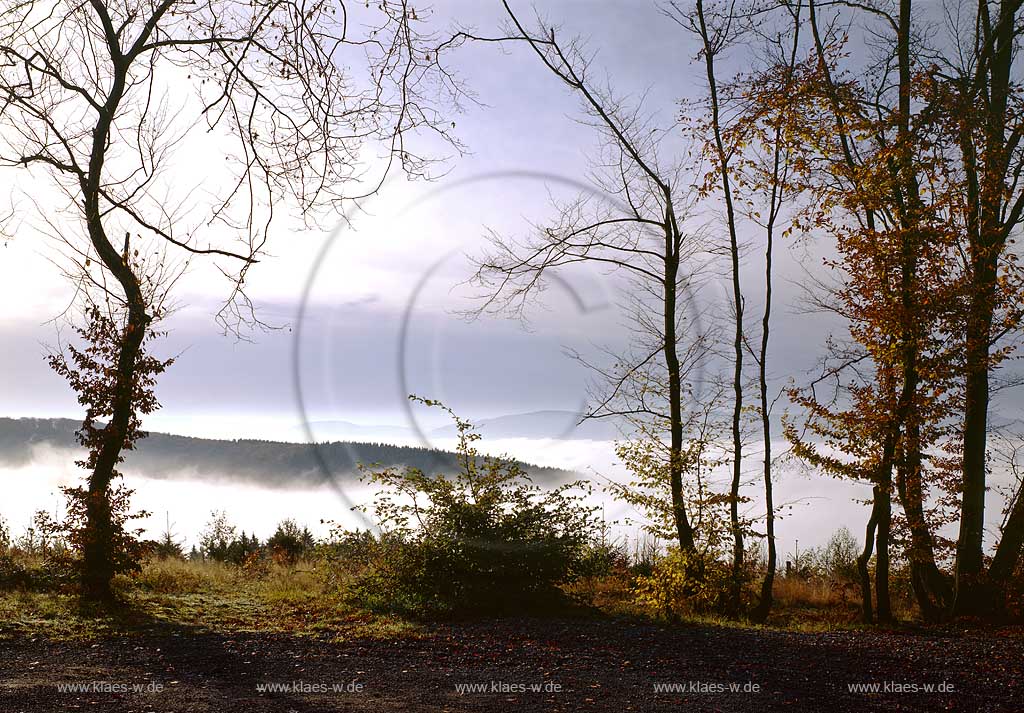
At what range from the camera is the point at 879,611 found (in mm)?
13062

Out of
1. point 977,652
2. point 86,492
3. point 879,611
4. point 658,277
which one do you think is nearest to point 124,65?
point 86,492

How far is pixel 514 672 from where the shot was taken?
24.7 feet

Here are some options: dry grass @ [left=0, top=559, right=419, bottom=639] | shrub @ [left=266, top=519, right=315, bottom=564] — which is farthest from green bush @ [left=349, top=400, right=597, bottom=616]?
shrub @ [left=266, top=519, right=315, bottom=564]

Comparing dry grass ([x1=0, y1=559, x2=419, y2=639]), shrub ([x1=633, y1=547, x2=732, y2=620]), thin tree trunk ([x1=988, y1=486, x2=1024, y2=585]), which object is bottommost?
dry grass ([x1=0, y1=559, x2=419, y2=639])

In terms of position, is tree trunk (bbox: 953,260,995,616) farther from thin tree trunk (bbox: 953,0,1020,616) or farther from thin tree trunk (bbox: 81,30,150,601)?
thin tree trunk (bbox: 81,30,150,601)

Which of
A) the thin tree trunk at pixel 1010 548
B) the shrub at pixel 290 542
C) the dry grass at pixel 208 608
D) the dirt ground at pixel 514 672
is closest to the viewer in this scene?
the dirt ground at pixel 514 672

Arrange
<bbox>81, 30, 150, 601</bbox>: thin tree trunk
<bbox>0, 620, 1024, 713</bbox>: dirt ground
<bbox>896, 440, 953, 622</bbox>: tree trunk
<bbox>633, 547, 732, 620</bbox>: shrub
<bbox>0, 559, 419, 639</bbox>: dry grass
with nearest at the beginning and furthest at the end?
<bbox>0, 620, 1024, 713</bbox>: dirt ground < <bbox>0, 559, 419, 639</bbox>: dry grass < <bbox>81, 30, 150, 601</bbox>: thin tree trunk < <bbox>896, 440, 953, 622</bbox>: tree trunk < <bbox>633, 547, 732, 620</bbox>: shrub

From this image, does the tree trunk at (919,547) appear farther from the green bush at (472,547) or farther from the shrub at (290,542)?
the shrub at (290,542)

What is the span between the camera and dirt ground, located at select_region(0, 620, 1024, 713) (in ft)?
21.0

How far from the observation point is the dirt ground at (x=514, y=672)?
6398mm

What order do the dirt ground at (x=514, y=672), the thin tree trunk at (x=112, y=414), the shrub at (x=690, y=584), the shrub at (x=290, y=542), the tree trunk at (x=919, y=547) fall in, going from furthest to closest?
the shrub at (x=290, y=542)
the shrub at (x=690, y=584)
the tree trunk at (x=919, y=547)
the thin tree trunk at (x=112, y=414)
the dirt ground at (x=514, y=672)

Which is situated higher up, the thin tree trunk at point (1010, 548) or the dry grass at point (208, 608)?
the thin tree trunk at point (1010, 548)

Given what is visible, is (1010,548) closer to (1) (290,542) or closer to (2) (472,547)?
(2) (472,547)

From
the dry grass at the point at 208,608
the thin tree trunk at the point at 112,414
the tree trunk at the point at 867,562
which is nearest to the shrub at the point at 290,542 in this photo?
the dry grass at the point at 208,608
